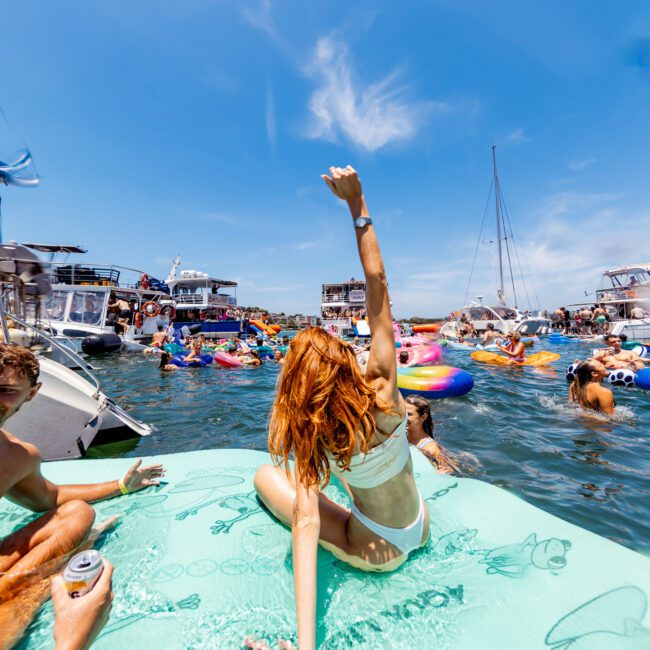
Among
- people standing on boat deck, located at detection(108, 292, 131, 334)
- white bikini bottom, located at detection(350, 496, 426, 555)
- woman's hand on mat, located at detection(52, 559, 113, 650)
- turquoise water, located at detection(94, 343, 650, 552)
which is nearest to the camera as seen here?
woman's hand on mat, located at detection(52, 559, 113, 650)

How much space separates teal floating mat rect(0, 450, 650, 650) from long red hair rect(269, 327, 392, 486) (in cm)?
71

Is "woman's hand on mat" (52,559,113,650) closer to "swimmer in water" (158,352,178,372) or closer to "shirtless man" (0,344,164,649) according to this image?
"shirtless man" (0,344,164,649)

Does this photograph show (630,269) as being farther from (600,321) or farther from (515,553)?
(515,553)

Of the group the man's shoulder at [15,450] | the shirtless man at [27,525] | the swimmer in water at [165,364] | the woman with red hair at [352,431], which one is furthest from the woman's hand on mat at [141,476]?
the swimmer in water at [165,364]

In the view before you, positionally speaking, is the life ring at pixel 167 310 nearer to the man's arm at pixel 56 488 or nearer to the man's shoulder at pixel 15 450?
the man's arm at pixel 56 488

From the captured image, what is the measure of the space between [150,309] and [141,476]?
20.7 m

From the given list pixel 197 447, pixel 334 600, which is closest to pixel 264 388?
pixel 197 447

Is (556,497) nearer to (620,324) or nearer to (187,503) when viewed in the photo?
(187,503)

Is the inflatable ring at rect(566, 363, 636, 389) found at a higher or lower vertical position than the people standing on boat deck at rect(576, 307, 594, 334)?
lower

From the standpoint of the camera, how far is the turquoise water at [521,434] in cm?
342

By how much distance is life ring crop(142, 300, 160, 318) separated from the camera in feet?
70.6

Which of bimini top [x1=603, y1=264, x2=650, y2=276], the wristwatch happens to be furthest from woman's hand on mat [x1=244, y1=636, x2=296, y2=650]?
bimini top [x1=603, y1=264, x2=650, y2=276]

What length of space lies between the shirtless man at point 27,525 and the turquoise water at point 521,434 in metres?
2.99

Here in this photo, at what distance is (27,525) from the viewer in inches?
78.1
